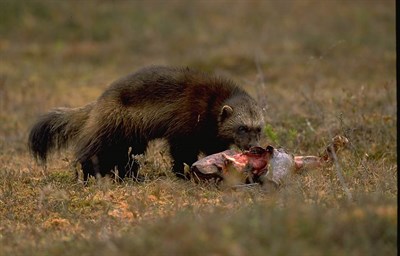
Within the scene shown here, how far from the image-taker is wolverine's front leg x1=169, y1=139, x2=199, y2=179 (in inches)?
324

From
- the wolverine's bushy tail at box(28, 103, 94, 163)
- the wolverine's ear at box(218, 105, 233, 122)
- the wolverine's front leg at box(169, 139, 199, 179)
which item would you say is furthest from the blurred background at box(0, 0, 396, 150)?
the wolverine's front leg at box(169, 139, 199, 179)

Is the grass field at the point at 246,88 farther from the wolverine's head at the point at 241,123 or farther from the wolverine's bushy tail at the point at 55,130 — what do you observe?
the wolverine's head at the point at 241,123

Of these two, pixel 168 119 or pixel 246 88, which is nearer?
pixel 168 119

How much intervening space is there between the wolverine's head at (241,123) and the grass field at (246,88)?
1.47ft

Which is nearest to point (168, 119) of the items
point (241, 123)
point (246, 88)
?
point (241, 123)

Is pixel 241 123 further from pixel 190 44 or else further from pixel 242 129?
pixel 190 44

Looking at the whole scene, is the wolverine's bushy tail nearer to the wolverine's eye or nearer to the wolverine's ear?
the wolverine's ear

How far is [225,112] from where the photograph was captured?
8273mm

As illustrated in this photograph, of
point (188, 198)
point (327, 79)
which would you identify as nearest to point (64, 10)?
point (327, 79)

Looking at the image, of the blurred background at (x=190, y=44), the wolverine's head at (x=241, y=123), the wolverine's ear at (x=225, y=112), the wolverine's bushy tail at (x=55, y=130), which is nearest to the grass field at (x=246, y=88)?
the blurred background at (x=190, y=44)

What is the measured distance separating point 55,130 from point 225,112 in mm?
1868

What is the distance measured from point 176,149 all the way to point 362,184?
194 cm

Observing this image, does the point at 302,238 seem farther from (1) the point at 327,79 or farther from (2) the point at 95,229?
(1) the point at 327,79

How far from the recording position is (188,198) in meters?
6.92
